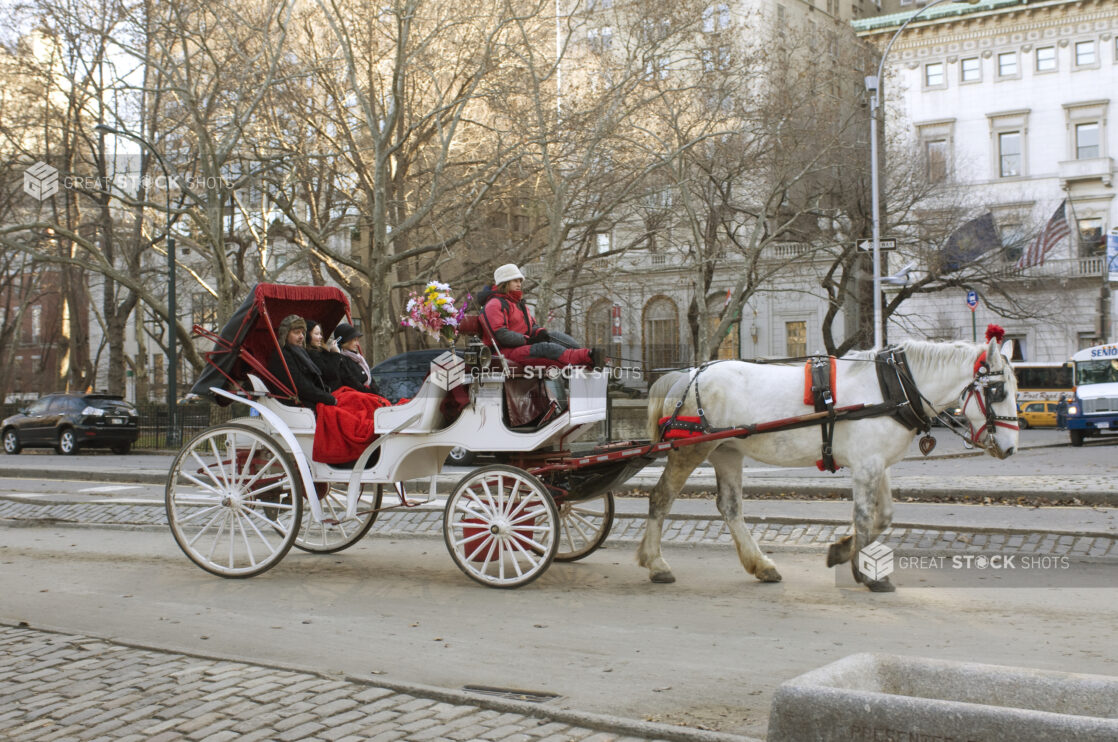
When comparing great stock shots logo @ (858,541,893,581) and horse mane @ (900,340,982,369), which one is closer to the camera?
great stock shots logo @ (858,541,893,581)

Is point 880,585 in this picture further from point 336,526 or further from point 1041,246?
point 1041,246

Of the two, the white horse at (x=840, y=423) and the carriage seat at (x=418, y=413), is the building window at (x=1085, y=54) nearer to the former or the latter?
the white horse at (x=840, y=423)

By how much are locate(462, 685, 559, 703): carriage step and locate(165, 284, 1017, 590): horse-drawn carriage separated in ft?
8.41

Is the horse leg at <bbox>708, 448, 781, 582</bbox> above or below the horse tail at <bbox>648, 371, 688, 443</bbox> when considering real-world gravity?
below

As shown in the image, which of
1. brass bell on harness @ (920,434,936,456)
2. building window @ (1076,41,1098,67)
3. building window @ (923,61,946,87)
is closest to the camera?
brass bell on harness @ (920,434,936,456)

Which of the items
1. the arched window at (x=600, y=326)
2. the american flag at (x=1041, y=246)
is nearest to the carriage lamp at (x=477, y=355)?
the arched window at (x=600, y=326)

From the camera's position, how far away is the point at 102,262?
31141 millimetres

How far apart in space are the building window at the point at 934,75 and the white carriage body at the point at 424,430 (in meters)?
59.1

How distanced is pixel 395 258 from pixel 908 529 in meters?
19.6

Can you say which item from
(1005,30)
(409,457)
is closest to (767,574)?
(409,457)

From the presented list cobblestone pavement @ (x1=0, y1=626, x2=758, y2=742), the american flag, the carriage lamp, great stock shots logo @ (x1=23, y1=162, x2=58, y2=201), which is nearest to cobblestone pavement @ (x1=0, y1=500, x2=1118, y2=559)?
the carriage lamp

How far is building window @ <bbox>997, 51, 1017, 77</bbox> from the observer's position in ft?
200

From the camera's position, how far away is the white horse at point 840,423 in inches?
324

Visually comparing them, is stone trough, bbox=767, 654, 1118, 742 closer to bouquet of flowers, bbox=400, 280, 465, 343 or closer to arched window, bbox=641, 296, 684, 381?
bouquet of flowers, bbox=400, 280, 465, 343
